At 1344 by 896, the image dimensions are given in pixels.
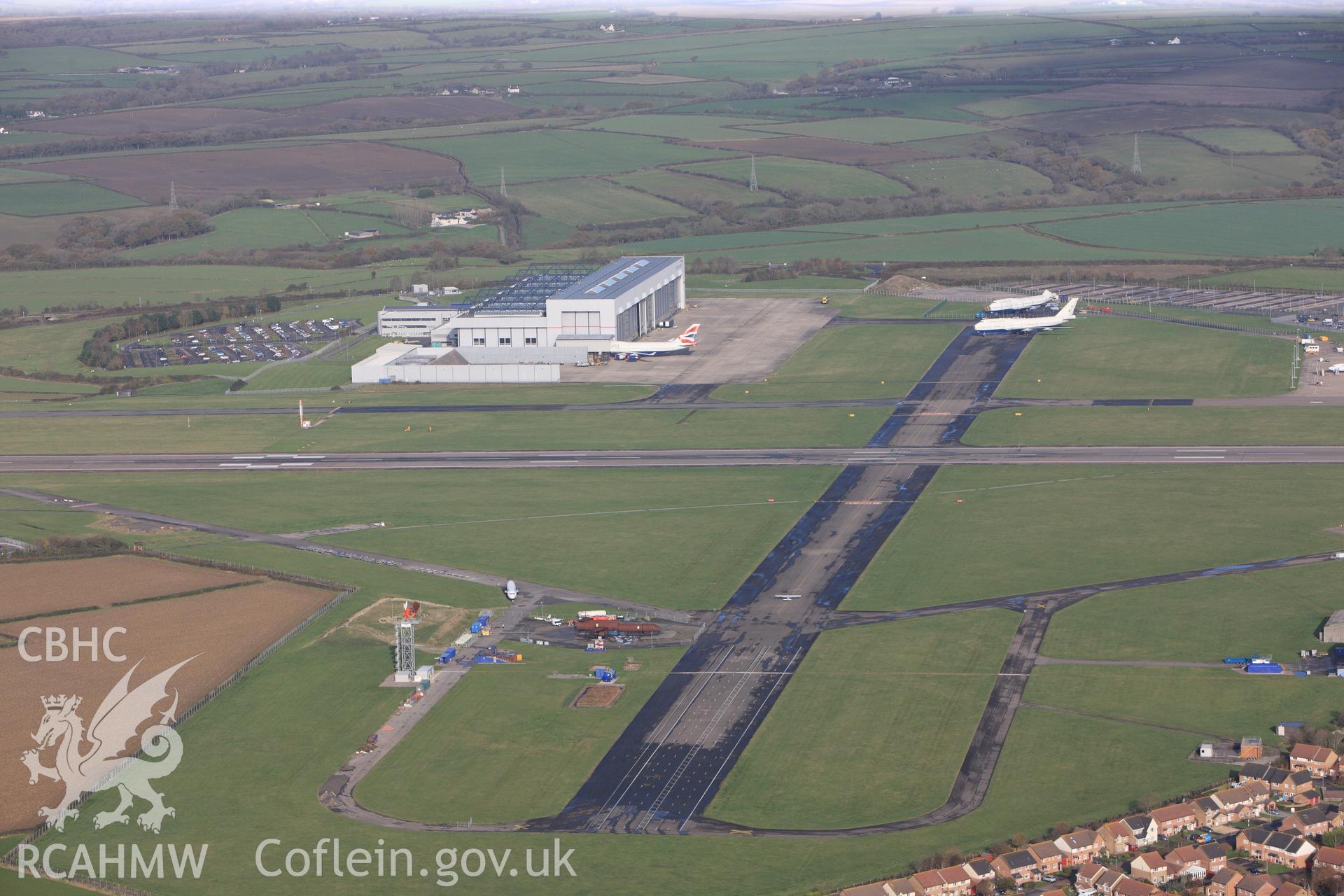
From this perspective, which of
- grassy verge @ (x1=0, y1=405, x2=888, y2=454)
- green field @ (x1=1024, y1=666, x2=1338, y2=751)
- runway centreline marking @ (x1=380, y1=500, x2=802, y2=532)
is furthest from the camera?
grassy verge @ (x1=0, y1=405, x2=888, y2=454)

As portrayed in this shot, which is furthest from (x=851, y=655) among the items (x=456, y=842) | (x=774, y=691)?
(x=456, y=842)

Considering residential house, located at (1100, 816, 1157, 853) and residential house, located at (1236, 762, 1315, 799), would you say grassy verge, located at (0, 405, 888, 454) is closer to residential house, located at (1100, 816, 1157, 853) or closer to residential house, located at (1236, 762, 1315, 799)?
residential house, located at (1236, 762, 1315, 799)

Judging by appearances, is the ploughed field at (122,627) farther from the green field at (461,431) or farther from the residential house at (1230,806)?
the residential house at (1230,806)

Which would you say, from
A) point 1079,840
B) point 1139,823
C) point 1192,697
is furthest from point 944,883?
point 1192,697

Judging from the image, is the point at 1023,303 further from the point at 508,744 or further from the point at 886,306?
the point at 508,744

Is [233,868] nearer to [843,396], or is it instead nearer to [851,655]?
[851,655]

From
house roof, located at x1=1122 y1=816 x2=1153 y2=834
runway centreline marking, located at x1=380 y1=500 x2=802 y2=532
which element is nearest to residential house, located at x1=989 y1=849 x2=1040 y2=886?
house roof, located at x1=1122 y1=816 x2=1153 y2=834
